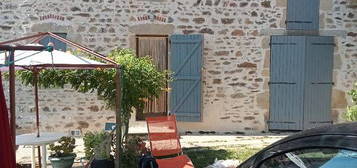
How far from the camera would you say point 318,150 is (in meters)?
1.93

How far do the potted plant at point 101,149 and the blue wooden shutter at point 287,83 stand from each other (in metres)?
4.32

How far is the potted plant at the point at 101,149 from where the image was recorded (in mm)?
5180

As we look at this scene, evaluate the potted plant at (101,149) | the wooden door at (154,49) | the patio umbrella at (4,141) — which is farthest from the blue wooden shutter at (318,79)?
the patio umbrella at (4,141)

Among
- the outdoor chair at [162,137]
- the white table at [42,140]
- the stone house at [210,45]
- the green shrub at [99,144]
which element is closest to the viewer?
the white table at [42,140]

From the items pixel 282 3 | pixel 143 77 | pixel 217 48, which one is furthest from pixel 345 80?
pixel 143 77

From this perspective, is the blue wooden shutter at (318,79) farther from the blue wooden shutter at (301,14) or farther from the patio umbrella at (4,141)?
the patio umbrella at (4,141)

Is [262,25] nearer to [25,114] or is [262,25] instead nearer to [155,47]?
[155,47]

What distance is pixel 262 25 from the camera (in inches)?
345

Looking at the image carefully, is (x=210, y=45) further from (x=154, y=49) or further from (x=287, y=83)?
(x=287, y=83)

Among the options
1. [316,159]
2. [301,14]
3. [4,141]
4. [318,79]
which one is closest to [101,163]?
[4,141]

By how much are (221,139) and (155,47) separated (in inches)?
88.8

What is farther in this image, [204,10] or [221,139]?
[204,10]

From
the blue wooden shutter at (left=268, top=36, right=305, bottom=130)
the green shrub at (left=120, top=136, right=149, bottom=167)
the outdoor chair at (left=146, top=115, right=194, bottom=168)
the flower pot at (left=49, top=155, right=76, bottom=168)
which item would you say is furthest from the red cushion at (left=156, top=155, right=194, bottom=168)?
the blue wooden shutter at (left=268, top=36, right=305, bottom=130)

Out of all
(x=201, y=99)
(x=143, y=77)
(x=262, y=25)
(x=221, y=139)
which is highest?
(x=262, y=25)
